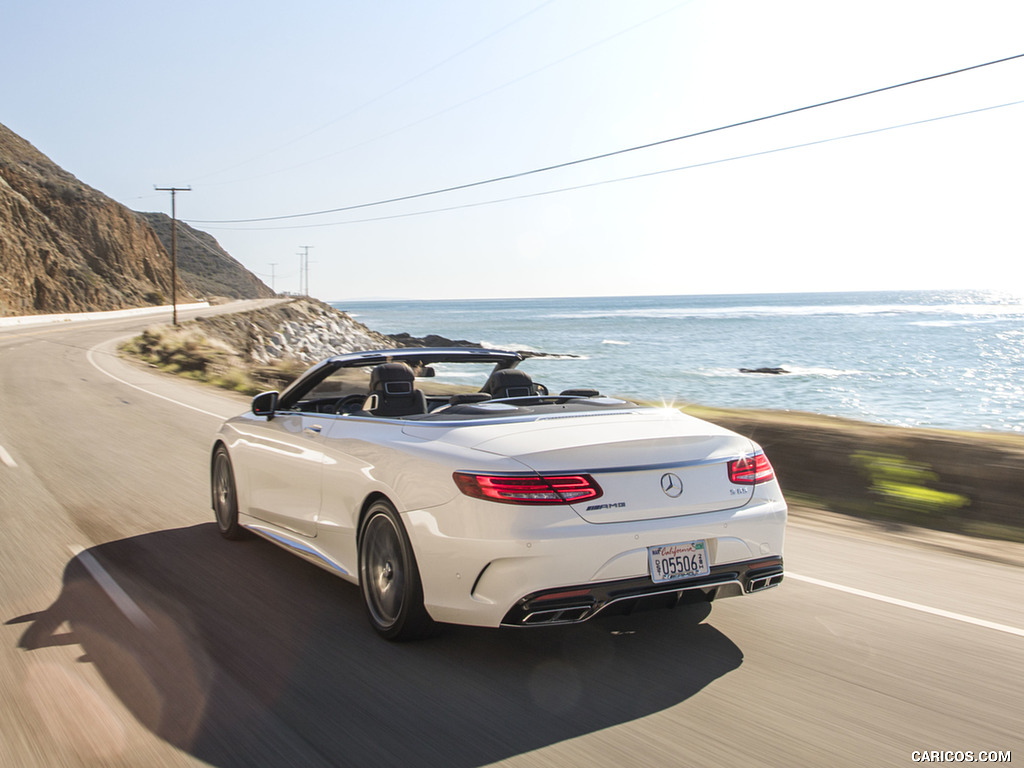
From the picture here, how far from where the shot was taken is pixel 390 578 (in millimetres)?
4367

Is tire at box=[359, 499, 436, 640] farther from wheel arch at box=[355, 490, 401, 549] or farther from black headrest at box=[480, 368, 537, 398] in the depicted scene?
black headrest at box=[480, 368, 537, 398]

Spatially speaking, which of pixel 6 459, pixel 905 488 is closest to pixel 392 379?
pixel 905 488

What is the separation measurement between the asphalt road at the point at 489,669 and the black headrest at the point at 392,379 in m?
1.21

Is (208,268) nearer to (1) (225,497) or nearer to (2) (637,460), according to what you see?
(1) (225,497)

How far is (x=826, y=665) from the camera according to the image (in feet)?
13.2

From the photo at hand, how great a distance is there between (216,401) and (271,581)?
13.0m

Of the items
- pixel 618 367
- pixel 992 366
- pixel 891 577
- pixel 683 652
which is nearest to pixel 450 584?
pixel 683 652

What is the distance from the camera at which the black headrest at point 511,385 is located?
550 centimetres

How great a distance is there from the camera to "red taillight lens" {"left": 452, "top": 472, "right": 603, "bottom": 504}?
374 cm

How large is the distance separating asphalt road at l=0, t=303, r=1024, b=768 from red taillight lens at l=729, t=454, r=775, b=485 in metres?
0.79

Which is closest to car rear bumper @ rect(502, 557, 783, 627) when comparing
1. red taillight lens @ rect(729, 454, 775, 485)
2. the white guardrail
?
red taillight lens @ rect(729, 454, 775, 485)

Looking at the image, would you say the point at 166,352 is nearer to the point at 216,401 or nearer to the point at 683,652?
the point at 216,401

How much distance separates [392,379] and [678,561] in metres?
2.18

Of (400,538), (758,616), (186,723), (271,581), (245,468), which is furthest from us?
(245,468)
